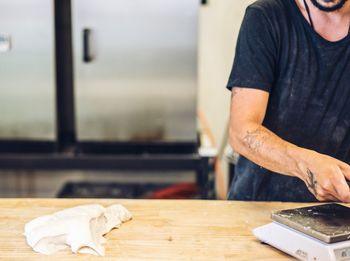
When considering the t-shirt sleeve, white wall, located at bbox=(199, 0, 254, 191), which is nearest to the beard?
the t-shirt sleeve

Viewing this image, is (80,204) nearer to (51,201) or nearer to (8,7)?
(51,201)

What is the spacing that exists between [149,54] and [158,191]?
777 mm

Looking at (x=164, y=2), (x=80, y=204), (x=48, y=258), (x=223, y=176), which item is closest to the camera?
(x=48, y=258)

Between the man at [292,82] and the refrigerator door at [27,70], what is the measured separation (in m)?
1.59

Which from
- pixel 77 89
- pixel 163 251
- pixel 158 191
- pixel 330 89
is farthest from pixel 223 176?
pixel 163 251

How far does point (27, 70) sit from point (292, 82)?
1.78 metres

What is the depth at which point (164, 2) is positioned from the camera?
2.90 metres

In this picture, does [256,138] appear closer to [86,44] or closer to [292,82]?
[292,82]

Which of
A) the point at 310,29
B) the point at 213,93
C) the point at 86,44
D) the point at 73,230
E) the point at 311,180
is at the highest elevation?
the point at 310,29

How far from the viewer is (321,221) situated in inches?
46.6

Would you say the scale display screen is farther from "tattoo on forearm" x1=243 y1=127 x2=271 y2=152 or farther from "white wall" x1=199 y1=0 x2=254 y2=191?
"white wall" x1=199 y1=0 x2=254 y2=191

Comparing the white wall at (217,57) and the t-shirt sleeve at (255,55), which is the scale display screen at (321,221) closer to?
the t-shirt sleeve at (255,55)

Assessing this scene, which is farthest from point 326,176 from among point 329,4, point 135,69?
point 135,69

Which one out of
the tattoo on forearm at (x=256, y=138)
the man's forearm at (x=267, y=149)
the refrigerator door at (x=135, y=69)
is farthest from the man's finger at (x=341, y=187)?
the refrigerator door at (x=135, y=69)
